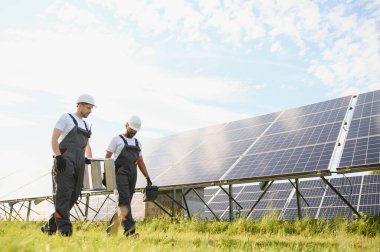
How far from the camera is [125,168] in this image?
6039 mm

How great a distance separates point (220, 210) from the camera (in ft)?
42.8

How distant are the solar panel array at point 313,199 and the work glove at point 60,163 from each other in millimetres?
5510

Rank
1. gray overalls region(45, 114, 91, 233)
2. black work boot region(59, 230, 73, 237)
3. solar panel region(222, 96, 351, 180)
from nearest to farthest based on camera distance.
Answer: black work boot region(59, 230, 73, 237), gray overalls region(45, 114, 91, 233), solar panel region(222, 96, 351, 180)

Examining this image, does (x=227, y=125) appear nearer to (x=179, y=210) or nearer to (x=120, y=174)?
(x=179, y=210)

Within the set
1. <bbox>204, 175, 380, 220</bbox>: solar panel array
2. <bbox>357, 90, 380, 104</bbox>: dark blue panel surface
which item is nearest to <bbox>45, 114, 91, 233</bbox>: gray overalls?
<bbox>204, 175, 380, 220</bbox>: solar panel array

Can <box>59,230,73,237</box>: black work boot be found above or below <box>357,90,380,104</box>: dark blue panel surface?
below

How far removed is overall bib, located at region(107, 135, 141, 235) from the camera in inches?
224

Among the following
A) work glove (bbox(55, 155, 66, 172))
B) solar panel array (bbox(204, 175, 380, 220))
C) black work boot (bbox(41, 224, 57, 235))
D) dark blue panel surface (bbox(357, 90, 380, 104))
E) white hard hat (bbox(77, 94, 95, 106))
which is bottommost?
solar panel array (bbox(204, 175, 380, 220))

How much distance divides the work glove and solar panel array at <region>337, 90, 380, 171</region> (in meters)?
4.90

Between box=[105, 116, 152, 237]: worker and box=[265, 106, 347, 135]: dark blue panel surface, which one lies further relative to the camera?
box=[265, 106, 347, 135]: dark blue panel surface

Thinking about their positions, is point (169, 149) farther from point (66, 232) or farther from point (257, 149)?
point (66, 232)

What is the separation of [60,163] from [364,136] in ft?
20.7

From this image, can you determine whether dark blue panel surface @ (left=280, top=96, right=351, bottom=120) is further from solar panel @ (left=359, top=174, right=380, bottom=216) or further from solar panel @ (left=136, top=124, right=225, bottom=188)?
solar panel @ (left=136, top=124, right=225, bottom=188)

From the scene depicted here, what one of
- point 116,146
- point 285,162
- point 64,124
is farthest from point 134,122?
point 285,162
